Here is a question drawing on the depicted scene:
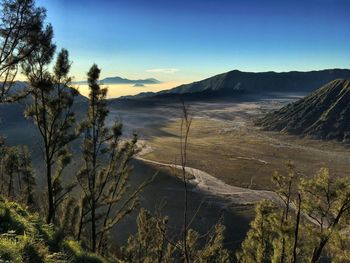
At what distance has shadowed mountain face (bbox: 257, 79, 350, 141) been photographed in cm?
13550

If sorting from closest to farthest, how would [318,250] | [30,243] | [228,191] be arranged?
1. [30,243]
2. [318,250]
3. [228,191]

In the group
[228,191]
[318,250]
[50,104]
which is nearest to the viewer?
[318,250]

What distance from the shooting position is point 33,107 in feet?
87.2

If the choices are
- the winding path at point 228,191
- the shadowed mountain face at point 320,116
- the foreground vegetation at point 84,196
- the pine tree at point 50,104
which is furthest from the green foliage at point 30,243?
the shadowed mountain face at point 320,116

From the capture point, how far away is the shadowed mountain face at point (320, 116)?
136 m

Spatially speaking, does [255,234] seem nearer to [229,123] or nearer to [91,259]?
[91,259]

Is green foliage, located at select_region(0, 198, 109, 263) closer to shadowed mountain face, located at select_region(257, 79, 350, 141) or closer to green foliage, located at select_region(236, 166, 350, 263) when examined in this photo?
green foliage, located at select_region(236, 166, 350, 263)

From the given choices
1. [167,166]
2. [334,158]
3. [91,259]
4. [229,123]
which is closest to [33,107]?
[91,259]

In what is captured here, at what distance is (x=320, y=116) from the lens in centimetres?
14862

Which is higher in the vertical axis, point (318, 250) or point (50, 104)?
point (50, 104)

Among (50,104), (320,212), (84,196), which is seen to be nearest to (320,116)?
(84,196)

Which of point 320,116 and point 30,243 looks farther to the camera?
point 320,116

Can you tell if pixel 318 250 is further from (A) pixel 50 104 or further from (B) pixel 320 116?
(B) pixel 320 116

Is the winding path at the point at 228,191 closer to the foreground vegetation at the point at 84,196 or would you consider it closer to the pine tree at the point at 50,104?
the foreground vegetation at the point at 84,196
